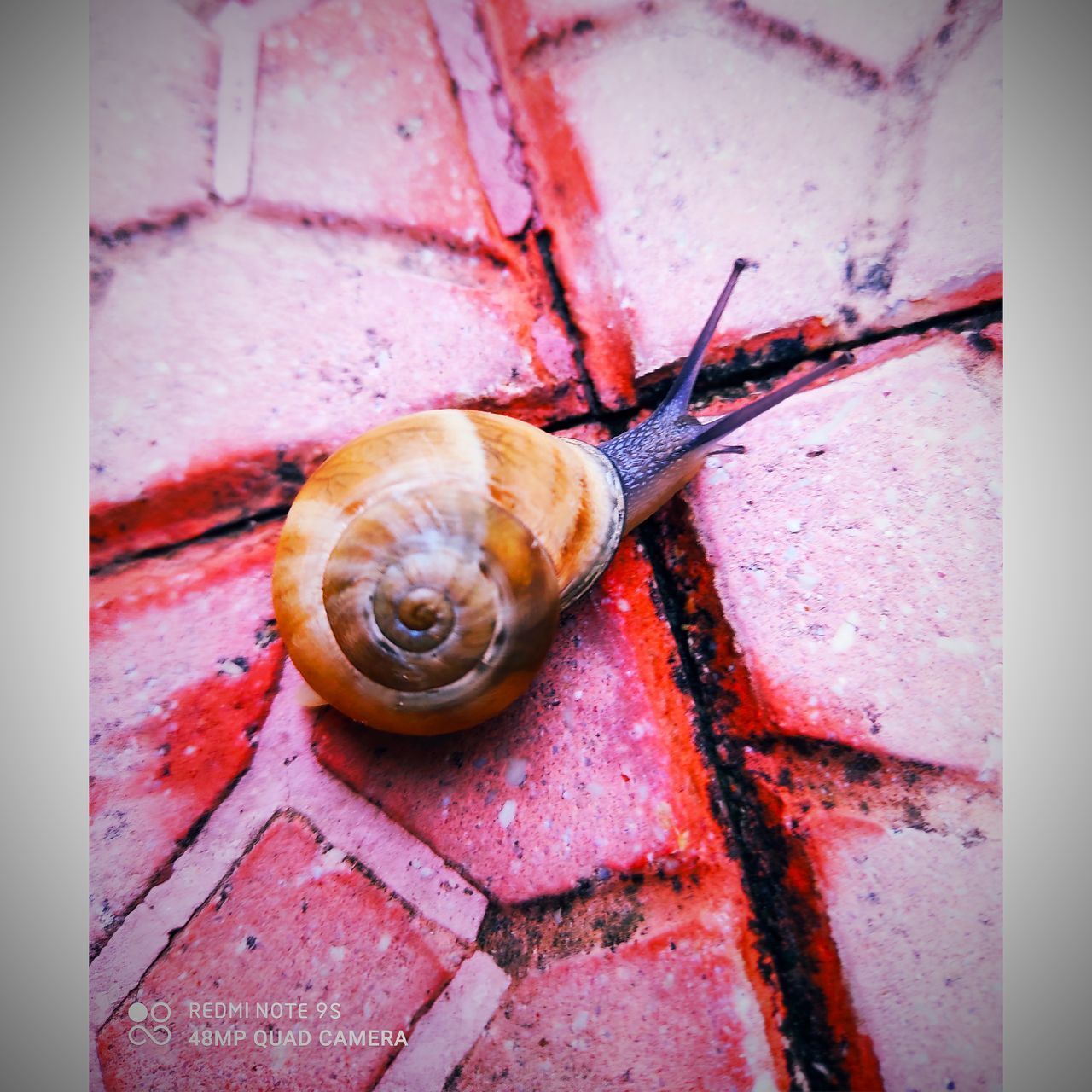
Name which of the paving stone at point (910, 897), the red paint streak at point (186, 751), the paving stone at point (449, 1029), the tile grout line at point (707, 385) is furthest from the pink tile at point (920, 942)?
the red paint streak at point (186, 751)

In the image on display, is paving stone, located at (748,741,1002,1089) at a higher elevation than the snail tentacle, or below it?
below

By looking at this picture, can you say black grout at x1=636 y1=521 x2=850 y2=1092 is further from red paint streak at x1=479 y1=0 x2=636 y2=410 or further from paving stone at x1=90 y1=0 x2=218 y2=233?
paving stone at x1=90 y1=0 x2=218 y2=233

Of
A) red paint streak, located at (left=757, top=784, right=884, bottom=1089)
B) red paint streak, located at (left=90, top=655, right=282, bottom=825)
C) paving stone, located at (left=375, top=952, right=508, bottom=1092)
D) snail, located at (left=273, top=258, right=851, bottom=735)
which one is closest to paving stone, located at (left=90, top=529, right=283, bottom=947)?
red paint streak, located at (left=90, top=655, right=282, bottom=825)

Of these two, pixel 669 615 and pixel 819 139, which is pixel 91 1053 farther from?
pixel 819 139

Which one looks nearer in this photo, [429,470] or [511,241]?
[429,470]

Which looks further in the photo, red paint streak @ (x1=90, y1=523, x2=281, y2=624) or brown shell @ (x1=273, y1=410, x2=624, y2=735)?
red paint streak @ (x1=90, y1=523, x2=281, y2=624)
